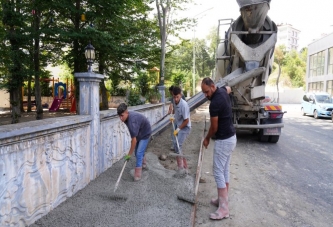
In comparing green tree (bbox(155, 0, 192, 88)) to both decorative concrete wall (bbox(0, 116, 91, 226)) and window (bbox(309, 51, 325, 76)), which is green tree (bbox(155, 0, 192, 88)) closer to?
decorative concrete wall (bbox(0, 116, 91, 226))

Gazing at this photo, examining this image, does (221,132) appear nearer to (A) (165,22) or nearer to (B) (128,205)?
(B) (128,205)

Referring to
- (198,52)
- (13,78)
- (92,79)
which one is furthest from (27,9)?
(198,52)

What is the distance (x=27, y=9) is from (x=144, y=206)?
32.6ft

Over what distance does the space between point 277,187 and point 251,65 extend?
329cm

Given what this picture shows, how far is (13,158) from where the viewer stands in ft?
8.74

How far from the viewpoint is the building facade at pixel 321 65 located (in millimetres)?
25750

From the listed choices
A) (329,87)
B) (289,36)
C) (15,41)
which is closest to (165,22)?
(15,41)

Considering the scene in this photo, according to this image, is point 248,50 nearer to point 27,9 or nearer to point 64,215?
point 64,215

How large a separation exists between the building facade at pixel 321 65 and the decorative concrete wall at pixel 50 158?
2690 cm

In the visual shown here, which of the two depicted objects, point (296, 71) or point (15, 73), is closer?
point (15, 73)

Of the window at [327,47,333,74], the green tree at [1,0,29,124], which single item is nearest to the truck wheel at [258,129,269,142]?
the green tree at [1,0,29,124]

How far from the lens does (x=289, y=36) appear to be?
8875 centimetres

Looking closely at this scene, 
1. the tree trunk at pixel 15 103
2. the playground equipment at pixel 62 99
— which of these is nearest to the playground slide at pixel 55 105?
the playground equipment at pixel 62 99

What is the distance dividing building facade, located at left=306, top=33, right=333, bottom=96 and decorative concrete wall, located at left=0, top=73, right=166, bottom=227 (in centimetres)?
2690
